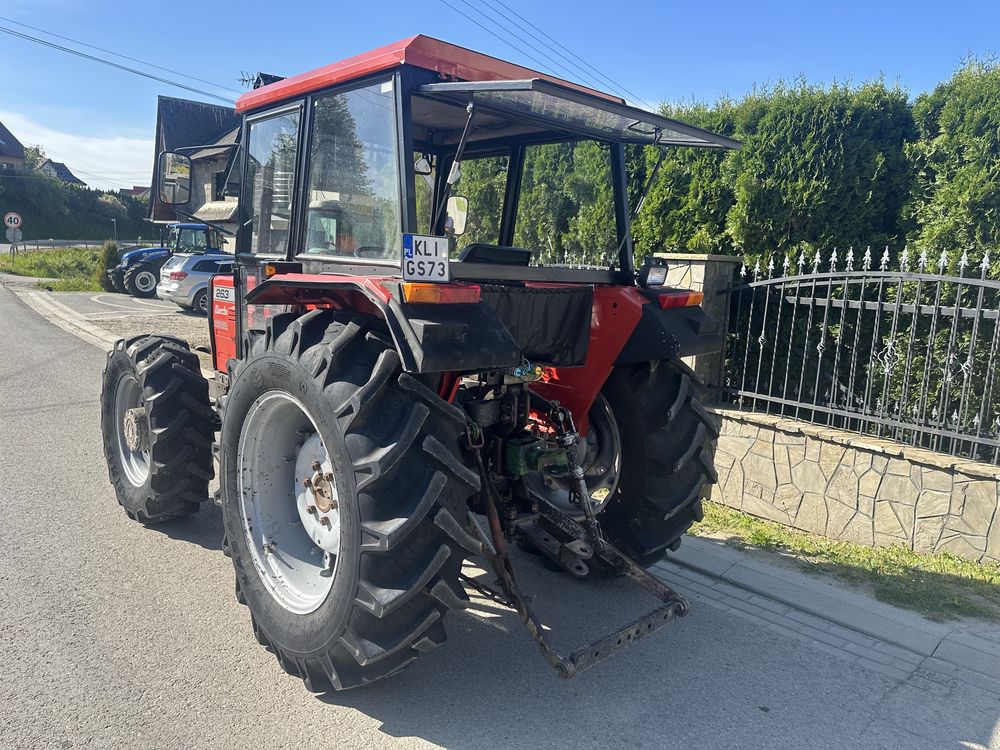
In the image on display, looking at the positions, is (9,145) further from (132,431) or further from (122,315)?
(132,431)

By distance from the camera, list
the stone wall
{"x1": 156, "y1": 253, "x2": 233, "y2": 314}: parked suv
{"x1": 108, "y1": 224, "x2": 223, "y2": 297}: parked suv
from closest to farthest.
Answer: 1. the stone wall
2. {"x1": 156, "y1": 253, "x2": 233, "y2": 314}: parked suv
3. {"x1": 108, "y1": 224, "x2": 223, "y2": 297}: parked suv

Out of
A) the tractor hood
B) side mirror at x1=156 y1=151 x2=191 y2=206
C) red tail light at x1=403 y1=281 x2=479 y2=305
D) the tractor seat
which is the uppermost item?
the tractor hood

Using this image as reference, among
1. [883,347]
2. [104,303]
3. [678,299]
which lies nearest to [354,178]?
[678,299]

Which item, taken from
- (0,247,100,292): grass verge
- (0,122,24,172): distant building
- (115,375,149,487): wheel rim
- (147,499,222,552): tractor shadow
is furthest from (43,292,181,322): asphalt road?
(0,122,24,172): distant building

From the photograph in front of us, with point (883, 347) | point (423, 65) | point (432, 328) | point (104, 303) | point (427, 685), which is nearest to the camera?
point (432, 328)

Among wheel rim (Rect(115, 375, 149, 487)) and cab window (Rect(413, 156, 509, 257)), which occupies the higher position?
cab window (Rect(413, 156, 509, 257))

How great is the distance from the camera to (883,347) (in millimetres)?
5652

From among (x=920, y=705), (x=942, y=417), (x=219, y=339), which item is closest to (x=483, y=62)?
(x=219, y=339)

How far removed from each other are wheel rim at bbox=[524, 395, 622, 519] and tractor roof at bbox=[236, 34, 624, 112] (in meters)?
1.54

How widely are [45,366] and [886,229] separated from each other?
395 inches

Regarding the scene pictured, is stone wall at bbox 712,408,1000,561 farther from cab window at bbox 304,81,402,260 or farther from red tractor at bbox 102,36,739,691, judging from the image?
cab window at bbox 304,81,402,260

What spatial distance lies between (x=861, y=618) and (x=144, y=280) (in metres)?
21.7

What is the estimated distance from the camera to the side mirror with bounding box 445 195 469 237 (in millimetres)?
3524

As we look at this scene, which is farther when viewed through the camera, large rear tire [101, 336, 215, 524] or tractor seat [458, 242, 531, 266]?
large rear tire [101, 336, 215, 524]
